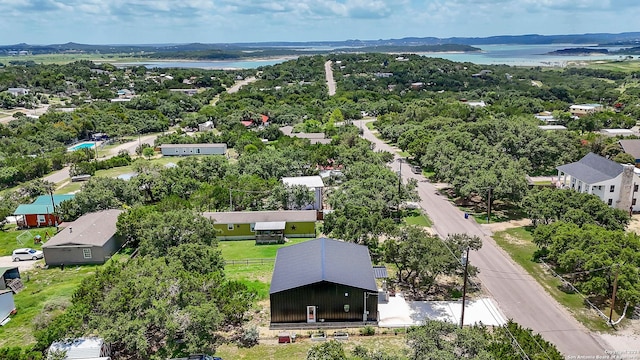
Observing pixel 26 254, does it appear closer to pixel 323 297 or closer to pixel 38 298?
pixel 38 298

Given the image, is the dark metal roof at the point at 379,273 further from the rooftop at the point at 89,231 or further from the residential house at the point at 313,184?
the rooftop at the point at 89,231

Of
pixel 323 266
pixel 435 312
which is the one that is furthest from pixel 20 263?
pixel 435 312

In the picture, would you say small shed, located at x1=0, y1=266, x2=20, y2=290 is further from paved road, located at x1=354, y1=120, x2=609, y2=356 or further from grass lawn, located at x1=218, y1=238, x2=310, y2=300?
paved road, located at x1=354, y1=120, x2=609, y2=356

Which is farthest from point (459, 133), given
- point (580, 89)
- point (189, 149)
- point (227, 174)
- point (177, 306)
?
point (580, 89)

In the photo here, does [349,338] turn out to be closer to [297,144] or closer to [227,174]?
[227,174]

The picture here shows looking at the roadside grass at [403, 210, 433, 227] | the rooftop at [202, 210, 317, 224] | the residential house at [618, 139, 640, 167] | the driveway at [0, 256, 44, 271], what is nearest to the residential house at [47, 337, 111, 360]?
the driveway at [0, 256, 44, 271]
